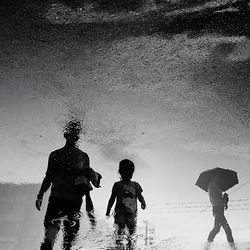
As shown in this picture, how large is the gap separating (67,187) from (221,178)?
5768mm

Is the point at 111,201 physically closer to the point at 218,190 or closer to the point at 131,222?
the point at 131,222

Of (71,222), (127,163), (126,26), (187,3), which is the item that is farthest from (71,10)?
(71,222)

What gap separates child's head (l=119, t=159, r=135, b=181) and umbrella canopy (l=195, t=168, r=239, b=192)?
4.24 meters

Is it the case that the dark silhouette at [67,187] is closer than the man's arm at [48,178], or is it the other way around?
the dark silhouette at [67,187]

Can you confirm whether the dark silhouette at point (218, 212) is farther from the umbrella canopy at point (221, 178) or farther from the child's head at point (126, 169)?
the child's head at point (126, 169)

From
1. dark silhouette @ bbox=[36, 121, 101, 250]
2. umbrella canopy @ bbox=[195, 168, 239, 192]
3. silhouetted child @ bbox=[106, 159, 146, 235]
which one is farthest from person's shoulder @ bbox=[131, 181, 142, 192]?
umbrella canopy @ bbox=[195, 168, 239, 192]

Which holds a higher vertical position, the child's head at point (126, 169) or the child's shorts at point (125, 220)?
the child's head at point (126, 169)

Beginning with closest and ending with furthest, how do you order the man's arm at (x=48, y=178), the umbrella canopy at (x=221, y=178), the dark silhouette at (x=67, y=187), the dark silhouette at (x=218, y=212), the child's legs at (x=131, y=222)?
the dark silhouette at (x=67, y=187) < the man's arm at (x=48, y=178) < the child's legs at (x=131, y=222) < the dark silhouette at (x=218, y=212) < the umbrella canopy at (x=221, y=178)

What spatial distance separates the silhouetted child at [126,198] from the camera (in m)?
3.85

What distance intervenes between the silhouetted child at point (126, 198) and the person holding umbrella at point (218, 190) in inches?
97.8

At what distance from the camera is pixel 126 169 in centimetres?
421

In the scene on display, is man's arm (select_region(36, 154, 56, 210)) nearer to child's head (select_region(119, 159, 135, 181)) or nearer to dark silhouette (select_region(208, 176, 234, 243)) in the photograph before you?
child's head (select_region(119, 159, 135, 181))

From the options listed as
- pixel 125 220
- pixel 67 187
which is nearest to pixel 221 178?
pixel 125 220

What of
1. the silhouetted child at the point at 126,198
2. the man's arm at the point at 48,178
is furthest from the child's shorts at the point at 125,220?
the man's arm at the point at 48,178
